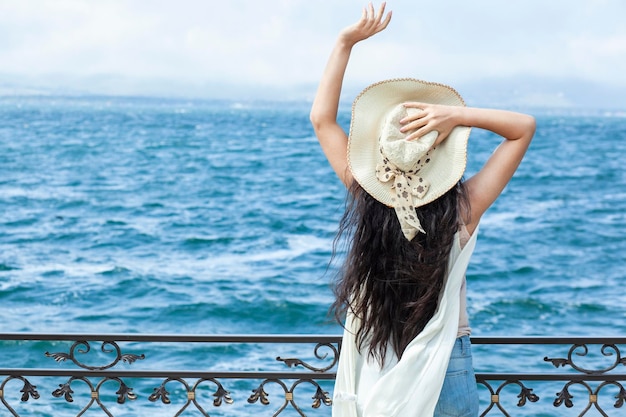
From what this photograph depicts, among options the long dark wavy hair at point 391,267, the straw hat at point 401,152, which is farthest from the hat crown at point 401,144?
the long dark wavy hair at point 391,267

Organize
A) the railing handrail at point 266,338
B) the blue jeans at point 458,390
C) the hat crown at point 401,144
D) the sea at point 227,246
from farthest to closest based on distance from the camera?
the sea at point 227,246 < the railing handrail at point 266,338 < the blue jeans at point 458,390 < the hat crown at point 401,144

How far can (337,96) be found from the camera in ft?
5.93

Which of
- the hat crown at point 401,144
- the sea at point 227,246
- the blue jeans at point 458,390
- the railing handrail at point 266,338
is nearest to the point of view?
the hat crown at point 401,144

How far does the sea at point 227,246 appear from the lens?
1330 cm

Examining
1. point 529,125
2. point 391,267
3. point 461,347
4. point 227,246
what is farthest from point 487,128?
point 227,246

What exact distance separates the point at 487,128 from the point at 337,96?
360 mm

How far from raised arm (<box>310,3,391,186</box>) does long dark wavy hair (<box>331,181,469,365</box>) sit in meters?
0.10

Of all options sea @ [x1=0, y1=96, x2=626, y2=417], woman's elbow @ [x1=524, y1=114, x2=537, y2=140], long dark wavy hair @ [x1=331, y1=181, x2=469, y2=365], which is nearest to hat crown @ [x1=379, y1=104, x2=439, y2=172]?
long dark wavy hair @ [x1=331, y1=181, x2=469, y2=365]

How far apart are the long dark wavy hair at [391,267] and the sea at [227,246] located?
3.21ft

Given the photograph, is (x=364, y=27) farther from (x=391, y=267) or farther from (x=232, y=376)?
(x=232, y=376)

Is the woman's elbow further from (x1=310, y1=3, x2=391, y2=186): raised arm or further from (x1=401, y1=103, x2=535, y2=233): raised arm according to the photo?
(x1=310, y1=3, x2=391, y2=186): raised arm

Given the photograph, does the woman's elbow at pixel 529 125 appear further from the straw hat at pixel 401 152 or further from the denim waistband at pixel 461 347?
the denim waistband at pixel 461 347

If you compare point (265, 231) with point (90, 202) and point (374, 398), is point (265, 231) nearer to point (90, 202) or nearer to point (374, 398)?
point (90, 202)

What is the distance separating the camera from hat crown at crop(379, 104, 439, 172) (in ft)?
5.38
